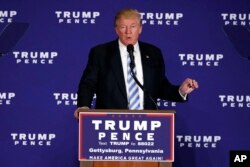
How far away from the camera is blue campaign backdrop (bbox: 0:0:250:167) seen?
4.79m

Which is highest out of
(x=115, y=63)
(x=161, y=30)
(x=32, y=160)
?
(x=161, y=30)

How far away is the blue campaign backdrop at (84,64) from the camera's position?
4.79 meters

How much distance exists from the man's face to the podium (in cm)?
72

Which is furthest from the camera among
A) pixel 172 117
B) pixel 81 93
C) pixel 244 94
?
pixel 244 94

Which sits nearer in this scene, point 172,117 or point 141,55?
point 172,117

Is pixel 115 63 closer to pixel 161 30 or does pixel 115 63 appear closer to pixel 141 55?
pixel 141 55

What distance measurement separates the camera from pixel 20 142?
15.8ft

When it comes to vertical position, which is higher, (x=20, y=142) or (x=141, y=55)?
(x=141, y=55)

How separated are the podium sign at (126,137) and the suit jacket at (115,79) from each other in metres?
0.56

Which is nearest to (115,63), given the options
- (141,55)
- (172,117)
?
(141,55)

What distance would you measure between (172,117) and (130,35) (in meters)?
0.78

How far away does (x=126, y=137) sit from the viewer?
275cm

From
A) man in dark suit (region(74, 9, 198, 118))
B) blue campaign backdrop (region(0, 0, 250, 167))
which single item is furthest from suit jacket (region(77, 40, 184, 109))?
blue campaign backdrop (region(0, 0, 250, 167))

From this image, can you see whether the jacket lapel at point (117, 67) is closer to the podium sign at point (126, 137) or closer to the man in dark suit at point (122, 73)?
the man in dark suit at point (122, 73)
